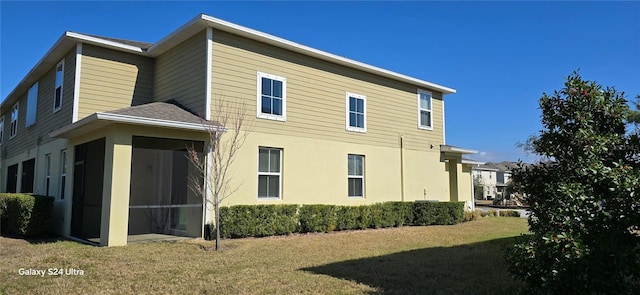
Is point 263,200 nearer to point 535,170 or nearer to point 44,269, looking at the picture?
point 44,269

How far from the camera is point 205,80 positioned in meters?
11.8

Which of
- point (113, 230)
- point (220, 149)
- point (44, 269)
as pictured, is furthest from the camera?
point (220, 149)

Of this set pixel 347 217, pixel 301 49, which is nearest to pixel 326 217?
pixel 347 217

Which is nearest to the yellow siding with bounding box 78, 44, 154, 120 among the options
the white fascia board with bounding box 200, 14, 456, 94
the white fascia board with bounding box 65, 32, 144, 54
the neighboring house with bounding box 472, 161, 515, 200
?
the white fascia board with bounding box 65, 32, 144, 54

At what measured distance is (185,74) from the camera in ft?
41.7

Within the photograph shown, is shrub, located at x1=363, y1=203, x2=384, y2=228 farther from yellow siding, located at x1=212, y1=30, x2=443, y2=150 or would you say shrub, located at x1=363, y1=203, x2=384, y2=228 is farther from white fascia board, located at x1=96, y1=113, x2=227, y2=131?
white fascia board, located at x1=96, y1=113, x2=227, y2=131

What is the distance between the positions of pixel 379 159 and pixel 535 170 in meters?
10.5

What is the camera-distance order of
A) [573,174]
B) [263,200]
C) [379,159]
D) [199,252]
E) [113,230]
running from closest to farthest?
[573,174], [199,252], [113,230], [263,200], [379,159]

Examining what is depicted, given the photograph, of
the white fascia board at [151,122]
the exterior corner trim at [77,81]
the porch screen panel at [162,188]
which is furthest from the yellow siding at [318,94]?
the exterior corner trim at [77,81]

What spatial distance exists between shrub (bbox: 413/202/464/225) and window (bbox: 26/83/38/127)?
14.9 metres

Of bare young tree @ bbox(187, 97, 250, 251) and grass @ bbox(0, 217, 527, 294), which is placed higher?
bare young tree @ bbox(187, 97, 250, 251)

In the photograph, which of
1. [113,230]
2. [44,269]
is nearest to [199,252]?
[113,230]

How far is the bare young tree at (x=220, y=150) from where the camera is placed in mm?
11138

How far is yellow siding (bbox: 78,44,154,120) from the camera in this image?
500 inches
